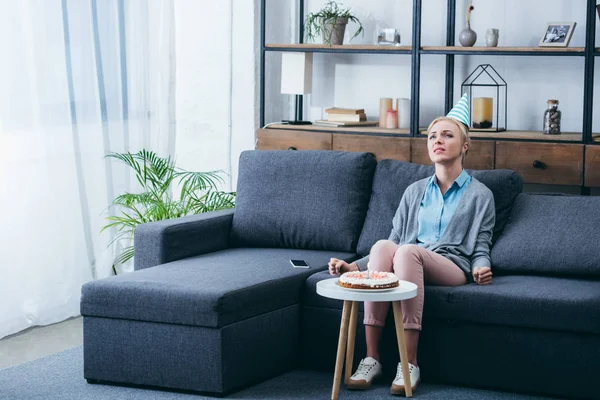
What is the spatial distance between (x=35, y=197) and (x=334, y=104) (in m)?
1.74

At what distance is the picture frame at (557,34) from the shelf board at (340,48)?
2.15ft

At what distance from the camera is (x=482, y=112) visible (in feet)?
15.3

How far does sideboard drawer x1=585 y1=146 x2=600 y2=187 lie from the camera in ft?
14.0

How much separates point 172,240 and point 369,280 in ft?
3.54

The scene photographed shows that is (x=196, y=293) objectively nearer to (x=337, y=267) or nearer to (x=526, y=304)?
(x=337, y=267)

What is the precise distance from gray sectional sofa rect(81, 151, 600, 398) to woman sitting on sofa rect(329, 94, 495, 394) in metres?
0.09

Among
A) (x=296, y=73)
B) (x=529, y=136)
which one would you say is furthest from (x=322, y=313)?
(x=296, y=73)

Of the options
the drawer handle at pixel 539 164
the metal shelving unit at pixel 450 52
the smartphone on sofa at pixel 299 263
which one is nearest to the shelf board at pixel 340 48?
the metal shelving unit at pixel 450 52

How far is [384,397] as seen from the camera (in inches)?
133

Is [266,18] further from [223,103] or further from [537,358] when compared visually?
[537,358]

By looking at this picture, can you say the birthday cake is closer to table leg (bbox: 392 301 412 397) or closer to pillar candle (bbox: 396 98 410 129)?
table leg (bbox: 392 301 412 397)

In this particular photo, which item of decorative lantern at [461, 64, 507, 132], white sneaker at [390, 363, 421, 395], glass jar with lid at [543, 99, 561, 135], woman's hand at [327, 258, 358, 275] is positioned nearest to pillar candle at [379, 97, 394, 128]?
decorative lantern at [461, 64, 507, 132]

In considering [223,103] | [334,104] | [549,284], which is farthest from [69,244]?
[549,284]

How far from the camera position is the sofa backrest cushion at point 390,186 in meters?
3.93
